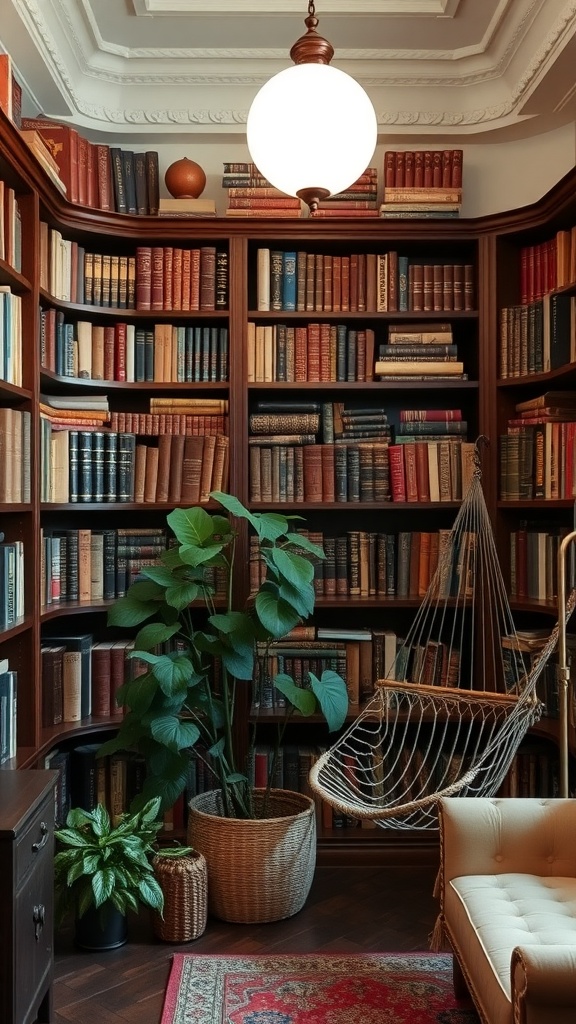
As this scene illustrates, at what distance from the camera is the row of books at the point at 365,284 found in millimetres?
3592

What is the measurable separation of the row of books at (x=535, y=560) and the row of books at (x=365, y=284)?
2.91 feet

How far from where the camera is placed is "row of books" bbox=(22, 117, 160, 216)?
3329mm

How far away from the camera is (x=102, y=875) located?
2.63 meters

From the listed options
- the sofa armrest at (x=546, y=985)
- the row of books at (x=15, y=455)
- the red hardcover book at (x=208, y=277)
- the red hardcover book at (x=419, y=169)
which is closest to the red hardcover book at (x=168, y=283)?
the red hardcover book at (x=208, y=277)

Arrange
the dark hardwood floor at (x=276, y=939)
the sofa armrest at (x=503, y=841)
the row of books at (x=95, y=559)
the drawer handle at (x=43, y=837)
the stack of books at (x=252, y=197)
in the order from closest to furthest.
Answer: the drawer handle at (x=43, y=837)
the sofa armrest at (x=503, y=841)
the dark hardwood floor at (x=276, y=939)
the row of books at (x=95, y=559)
the stack of books at (x=252, y=197)

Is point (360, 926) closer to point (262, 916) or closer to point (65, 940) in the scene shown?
point (262, 916)

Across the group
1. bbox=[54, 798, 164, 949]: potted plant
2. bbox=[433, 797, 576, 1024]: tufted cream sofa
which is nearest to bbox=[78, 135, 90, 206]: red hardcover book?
bbox=[54, 798, 164, 949]: potted plant

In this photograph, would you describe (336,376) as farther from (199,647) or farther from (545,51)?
(545,51)

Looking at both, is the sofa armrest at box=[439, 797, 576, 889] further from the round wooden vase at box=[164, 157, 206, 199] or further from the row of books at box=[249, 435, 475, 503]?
the round wooden vase at box=[164, 157, 206, 199]

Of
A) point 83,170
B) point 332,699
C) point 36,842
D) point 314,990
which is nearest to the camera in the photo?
point 36,842

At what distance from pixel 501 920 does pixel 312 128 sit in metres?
1.76

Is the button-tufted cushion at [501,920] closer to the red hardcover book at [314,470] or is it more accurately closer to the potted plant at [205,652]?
the potted plant at [205,652]

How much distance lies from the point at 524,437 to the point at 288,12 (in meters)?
1.64

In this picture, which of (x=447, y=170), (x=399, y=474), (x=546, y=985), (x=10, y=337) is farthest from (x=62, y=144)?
(x=546, y=985)
